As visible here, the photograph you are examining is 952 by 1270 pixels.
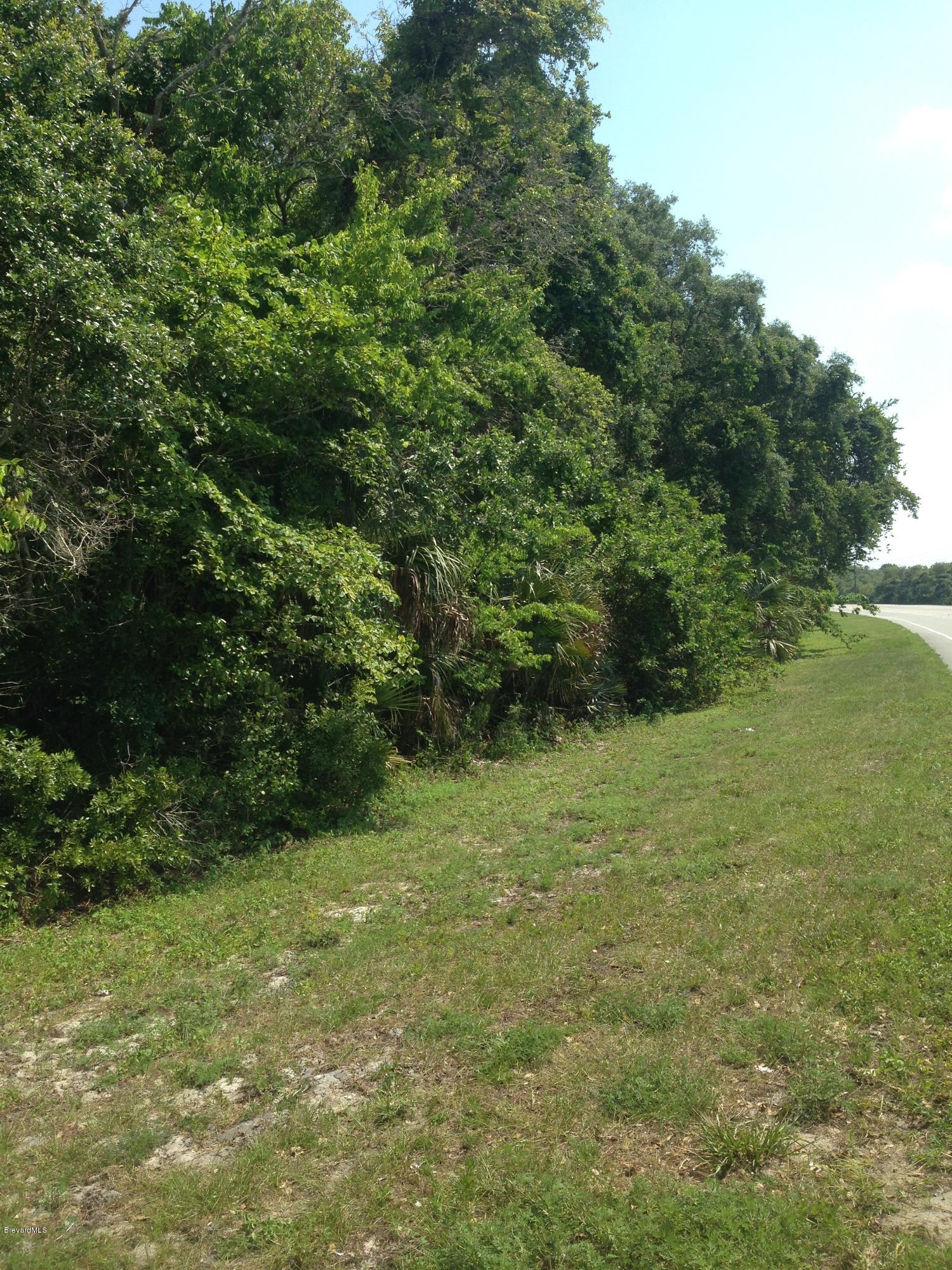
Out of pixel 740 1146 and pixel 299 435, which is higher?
pixel 299 435

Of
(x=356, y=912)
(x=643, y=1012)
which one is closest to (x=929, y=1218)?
(x=643, y=1012)

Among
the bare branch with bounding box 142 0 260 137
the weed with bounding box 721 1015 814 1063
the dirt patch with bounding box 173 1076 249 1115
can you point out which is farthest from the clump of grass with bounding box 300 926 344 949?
the bare branch with bounding box 142 0 260 137

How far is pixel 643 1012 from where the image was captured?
5.17 metres

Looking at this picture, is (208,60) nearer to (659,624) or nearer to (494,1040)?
(659,624)

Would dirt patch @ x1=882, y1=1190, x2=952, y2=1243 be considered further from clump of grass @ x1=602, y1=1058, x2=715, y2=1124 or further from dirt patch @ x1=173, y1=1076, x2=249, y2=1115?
dirt patch @ x1=173, y1=1076, x2=249, y2=1115

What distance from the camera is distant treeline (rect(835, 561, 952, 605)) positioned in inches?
3713

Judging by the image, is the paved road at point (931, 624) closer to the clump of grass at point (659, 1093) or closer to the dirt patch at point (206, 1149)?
the clump of grass at point (659, 1093)

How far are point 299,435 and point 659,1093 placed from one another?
847cm

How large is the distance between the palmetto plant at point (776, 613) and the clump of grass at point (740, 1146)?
21791 mm

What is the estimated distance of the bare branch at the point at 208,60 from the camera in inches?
537

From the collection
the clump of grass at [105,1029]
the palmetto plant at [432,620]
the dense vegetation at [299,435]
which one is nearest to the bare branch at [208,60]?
the dense vegetation at [299,435]

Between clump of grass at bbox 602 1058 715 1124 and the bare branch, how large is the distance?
1380 cm

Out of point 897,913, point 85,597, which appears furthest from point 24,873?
point 897,913

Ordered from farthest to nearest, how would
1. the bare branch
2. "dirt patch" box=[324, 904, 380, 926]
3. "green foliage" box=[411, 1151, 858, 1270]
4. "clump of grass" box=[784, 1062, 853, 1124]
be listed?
the bare branch → "dirt patch" box=[324, 904, 380, 926] → "clump of grass" box=[784, 1062, 853, 1124] → "green foliage" box=[411, 1151, 858, 1270]
